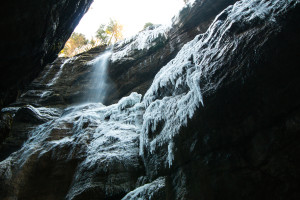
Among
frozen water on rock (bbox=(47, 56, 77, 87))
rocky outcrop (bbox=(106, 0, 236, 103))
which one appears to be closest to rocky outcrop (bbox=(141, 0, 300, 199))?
rocky outcrop (bbox=(106, 0, 236, 103))

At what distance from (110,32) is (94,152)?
68.9 feet

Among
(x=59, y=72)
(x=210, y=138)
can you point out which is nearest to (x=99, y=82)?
(x=59, y=72)

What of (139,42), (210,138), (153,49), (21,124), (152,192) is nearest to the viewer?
(210,138)

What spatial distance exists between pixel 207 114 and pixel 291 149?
139cm

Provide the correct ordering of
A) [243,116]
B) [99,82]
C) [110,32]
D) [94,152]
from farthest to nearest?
[110,32], [99,82], [94,152], [243,116]

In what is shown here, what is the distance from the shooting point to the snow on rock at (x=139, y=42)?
1441cm

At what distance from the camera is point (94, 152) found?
704cm

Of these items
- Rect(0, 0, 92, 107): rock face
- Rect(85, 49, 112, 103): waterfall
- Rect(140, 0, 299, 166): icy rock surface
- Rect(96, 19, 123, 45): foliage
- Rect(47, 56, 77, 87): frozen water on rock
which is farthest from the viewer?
Rect(96, 19, 123, 45): foliage

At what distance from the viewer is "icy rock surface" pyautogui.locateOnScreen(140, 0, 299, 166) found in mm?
4043

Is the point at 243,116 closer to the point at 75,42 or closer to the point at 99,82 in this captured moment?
the point at 99,82

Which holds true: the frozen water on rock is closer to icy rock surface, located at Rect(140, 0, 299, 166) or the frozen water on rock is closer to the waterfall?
the waterfall

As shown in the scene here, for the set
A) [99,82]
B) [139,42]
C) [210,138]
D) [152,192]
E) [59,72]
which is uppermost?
[59,72]

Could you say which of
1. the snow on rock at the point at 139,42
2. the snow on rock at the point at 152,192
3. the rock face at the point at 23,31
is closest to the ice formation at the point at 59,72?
the snow on rock at the point at 139,42

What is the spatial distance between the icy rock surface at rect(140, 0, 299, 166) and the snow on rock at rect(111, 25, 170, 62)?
871cm
